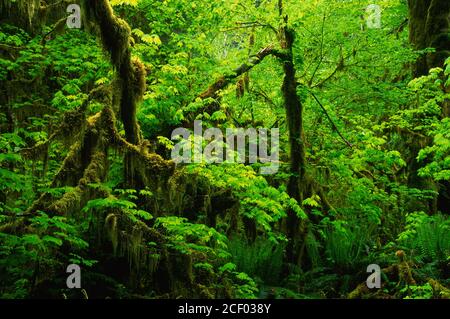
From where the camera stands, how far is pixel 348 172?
8.61 metres

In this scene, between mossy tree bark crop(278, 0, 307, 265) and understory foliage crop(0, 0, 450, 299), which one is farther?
mossy tree bark crop(278, 0, 307, 265)

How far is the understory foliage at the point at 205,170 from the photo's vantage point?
6094 millimetres

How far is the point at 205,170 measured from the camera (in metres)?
6.84

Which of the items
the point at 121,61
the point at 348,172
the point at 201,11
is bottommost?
the point at 348,172

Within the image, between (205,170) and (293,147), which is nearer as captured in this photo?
(205,170)

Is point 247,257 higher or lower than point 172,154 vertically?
lower

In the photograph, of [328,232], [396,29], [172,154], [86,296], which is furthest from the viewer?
[396,29]

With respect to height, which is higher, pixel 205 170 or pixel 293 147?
pixel 293 147

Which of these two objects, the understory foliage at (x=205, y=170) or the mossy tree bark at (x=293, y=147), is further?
the mossy tree bark at (x=293, y=147)

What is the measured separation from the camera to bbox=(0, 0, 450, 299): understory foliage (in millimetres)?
6094

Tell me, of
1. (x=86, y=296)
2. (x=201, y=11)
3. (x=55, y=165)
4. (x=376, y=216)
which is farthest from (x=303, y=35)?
(x=86, y=296)
